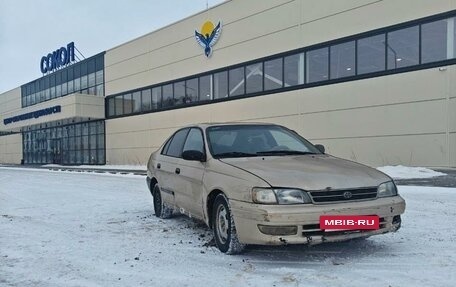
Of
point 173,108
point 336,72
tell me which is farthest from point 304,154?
point 173,108

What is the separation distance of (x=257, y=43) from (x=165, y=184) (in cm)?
1593

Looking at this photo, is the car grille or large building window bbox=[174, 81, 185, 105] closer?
the car grille

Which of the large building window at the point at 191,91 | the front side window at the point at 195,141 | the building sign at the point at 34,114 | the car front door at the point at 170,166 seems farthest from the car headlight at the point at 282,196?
the building sign at the point at 34,114

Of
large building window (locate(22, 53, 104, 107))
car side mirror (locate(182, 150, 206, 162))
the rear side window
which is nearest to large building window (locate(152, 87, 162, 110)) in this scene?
large building window (locate(22, 53, 104, 107))

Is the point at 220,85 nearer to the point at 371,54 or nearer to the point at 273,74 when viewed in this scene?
the point at 273,74

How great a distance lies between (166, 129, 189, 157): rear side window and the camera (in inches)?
263

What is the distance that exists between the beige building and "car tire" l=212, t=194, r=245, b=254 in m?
12.2

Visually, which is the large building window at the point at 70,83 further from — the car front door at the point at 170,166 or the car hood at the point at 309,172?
the car hood at the point at 309,172

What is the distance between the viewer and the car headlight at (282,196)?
171 inches

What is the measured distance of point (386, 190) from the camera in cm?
475

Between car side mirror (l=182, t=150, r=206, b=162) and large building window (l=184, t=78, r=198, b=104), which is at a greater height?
large building window (l=184, t=78, r=198, b=104)

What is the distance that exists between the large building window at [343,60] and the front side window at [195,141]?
12632 millimetres

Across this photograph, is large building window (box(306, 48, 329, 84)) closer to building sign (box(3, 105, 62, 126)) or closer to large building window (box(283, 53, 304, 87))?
large building window (box(283, 53, 304, 87))

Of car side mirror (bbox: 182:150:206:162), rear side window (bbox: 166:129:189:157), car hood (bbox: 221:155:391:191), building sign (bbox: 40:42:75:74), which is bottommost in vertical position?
car hood (bbox: 221:155:391:191)
